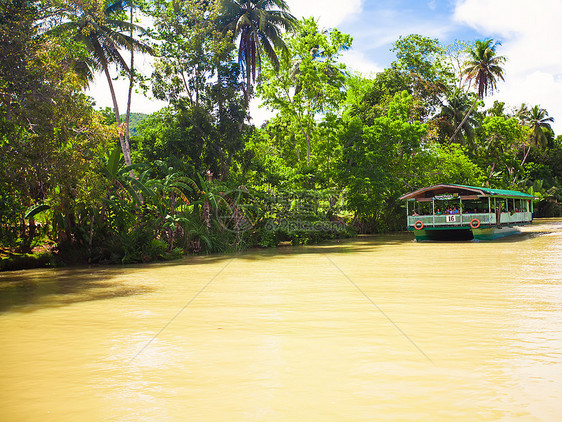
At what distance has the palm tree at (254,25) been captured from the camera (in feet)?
97.6

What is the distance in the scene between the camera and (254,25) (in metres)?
30.4

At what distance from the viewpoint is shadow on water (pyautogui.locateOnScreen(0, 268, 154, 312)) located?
9758mm

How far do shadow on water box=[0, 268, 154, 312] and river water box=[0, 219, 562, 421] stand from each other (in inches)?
3.6

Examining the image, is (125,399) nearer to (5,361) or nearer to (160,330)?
(5,361)

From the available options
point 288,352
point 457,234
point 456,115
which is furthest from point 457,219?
point 288,352

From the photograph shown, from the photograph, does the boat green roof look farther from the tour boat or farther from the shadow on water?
the shadow on water

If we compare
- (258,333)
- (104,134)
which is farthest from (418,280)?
(104,134)

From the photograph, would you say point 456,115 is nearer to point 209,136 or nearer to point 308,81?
point 308,81

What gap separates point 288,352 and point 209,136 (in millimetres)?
21968

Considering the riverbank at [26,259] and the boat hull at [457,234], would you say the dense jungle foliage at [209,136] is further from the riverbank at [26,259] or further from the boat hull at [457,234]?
the boat hull at [457,234]

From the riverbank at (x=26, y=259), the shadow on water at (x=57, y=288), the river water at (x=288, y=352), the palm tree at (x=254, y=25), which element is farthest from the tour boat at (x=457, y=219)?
the riverbank at (x=26, y=259)

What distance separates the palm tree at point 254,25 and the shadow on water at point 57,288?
55.8 feet

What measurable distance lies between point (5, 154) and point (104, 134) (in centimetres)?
269

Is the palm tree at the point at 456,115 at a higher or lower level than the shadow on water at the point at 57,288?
higher
